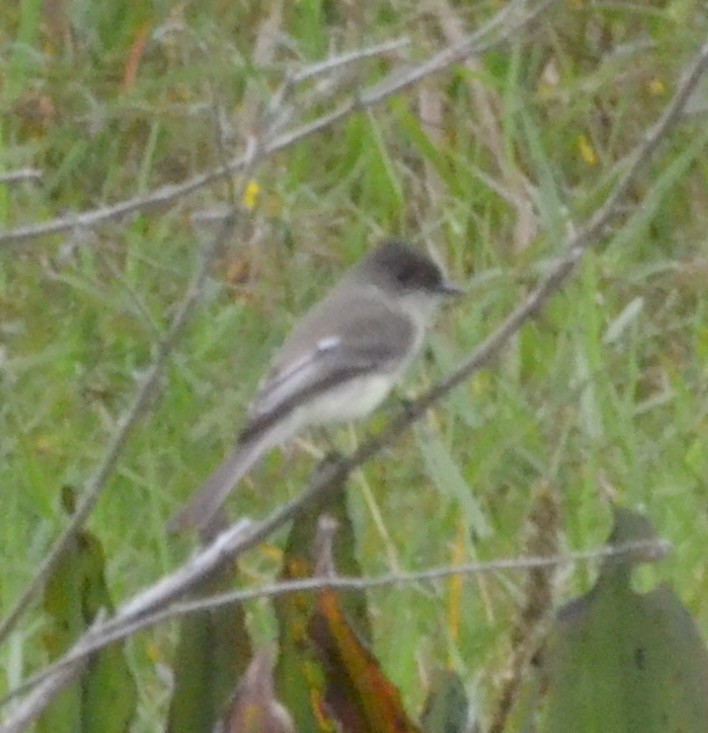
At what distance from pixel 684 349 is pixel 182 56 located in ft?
4.61

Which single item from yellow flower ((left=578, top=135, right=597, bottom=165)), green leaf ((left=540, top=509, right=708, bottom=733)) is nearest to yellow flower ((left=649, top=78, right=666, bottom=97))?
yellow flower ((left=578, top=135, right=597, bottom=165))

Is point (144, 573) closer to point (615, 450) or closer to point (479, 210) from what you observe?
point (615, 450)

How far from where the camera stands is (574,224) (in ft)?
11.3

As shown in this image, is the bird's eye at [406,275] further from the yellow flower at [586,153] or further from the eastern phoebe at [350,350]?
the yellow flower at [586,153]

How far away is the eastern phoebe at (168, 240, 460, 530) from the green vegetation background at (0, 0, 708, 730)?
0.18 m

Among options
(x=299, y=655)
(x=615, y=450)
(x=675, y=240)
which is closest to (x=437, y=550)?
(x=615, y=450)

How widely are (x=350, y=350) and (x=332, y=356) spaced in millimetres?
65

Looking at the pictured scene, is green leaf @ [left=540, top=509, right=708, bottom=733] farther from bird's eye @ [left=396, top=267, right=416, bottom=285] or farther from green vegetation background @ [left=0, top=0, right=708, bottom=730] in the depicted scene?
bird's eye @ [left=396, top=267, right=416, bottom=285]

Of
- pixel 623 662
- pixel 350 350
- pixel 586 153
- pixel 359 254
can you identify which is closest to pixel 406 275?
pixel 350 350

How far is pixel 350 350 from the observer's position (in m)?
3.35

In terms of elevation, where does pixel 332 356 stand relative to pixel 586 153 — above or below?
above

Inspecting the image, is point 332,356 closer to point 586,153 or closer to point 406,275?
point 406,275

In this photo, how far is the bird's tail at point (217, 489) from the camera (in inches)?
93.4

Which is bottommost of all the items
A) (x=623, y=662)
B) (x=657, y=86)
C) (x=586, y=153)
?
(x=586, y=153)
